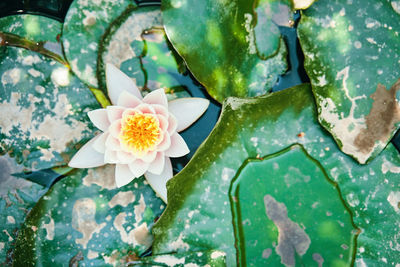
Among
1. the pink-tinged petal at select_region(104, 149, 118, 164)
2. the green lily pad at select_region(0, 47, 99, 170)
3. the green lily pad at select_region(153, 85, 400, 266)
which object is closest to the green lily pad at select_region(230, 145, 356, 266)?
the green lily pad at select_region(153, 85, 400, 266)

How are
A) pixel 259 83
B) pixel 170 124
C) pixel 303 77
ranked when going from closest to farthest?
1. pixel 170 124
2. pixel 259 83
3. pixel 303 77

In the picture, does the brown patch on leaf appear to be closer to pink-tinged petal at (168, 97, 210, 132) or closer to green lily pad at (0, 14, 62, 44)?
pink-tinged petal at (168, 97, 210, 132)

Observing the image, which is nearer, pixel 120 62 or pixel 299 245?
pixel 299 245

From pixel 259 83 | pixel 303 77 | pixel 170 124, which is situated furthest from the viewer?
pixel 303 77

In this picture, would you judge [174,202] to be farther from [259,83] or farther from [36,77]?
[36,77]

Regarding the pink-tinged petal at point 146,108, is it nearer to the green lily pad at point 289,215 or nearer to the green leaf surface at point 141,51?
the green leaf surface at point 141,51

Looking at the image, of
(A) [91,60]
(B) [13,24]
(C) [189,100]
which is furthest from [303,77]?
(B) [13,24]

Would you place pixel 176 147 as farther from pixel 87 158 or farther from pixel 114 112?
pixel 87 158
